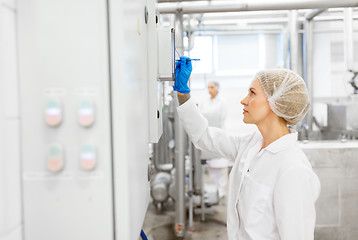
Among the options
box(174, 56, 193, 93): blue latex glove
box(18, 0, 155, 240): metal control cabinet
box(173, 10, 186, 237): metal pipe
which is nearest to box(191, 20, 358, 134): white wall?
box(173, 10, 186, 237): metal pipe

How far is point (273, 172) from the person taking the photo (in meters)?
1.16

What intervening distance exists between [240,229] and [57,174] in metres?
0.81

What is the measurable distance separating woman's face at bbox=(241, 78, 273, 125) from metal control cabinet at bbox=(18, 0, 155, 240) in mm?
708

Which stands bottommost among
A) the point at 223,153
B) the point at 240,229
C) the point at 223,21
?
the point at 240,229

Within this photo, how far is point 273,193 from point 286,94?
14.8 inches

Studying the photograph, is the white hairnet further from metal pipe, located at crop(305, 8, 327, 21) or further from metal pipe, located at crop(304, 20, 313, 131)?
metal pipe, located at crop(304, 20, 313, 131)

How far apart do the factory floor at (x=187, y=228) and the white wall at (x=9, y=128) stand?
7.80ft

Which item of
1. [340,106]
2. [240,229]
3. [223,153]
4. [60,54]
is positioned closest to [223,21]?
[340,106]

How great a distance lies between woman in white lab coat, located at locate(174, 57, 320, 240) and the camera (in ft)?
A: 3.53

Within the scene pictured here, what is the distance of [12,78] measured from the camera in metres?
0.66

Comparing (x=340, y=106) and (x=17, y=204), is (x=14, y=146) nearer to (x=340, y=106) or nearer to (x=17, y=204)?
(x=17, y=204)

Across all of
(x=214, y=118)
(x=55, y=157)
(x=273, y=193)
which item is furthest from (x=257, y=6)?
(x=55, y=157)

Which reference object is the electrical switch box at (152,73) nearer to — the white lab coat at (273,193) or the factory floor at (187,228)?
the white lab coat at (273,193)

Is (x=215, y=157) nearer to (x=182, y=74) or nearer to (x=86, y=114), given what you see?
(x=182, y=74)
